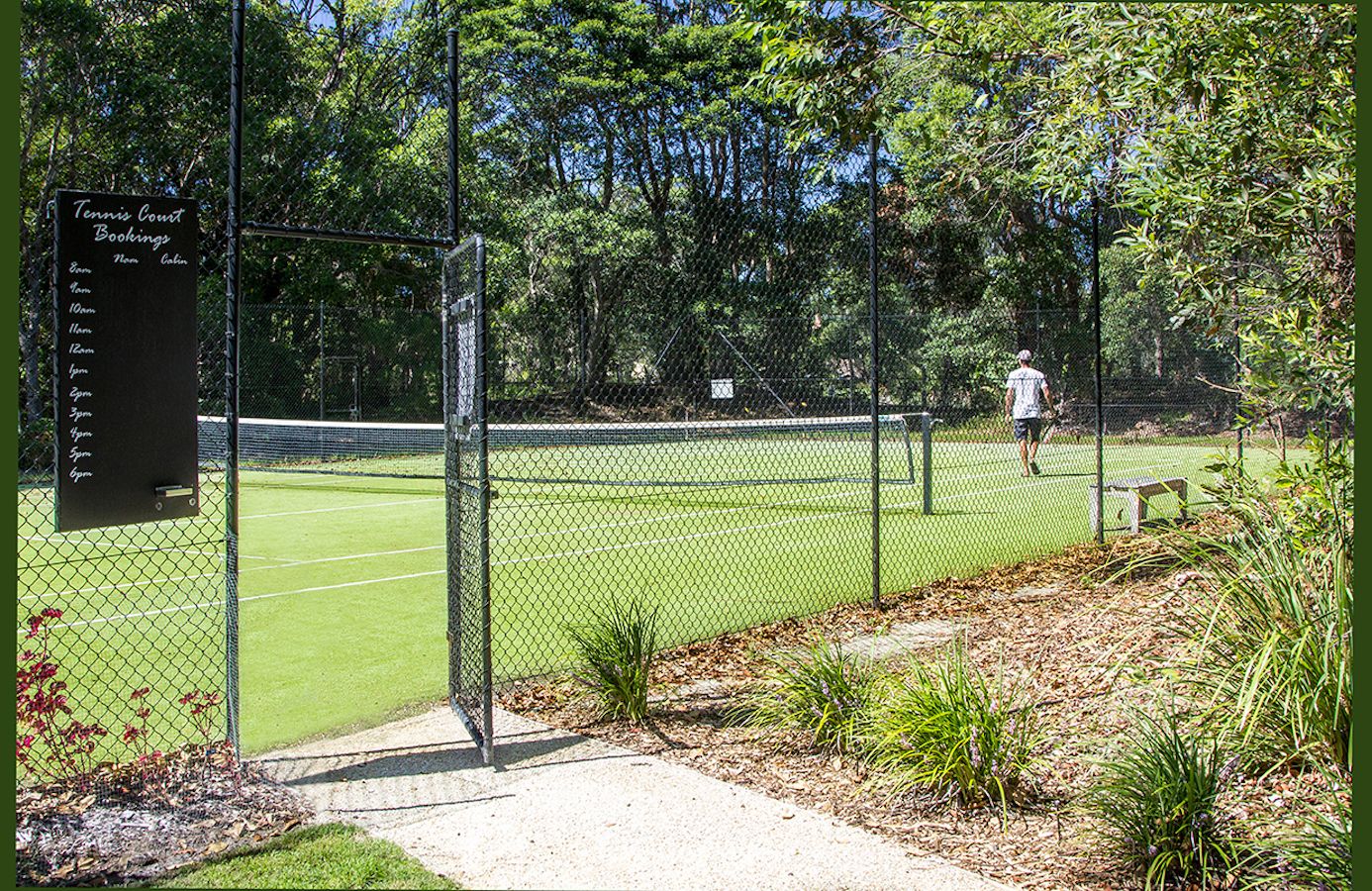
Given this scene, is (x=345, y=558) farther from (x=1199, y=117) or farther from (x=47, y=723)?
(x=1199, y=117)

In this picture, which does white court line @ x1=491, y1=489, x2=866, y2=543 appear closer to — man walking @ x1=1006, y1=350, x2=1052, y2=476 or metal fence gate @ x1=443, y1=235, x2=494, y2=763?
man walking @ x1=1006, y1=350, x2=1052, y2=476

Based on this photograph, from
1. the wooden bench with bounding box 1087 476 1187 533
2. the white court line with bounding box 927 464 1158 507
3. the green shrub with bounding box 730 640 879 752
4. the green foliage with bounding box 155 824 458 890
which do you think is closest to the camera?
the green foliage with bounding box 155 824 458 890

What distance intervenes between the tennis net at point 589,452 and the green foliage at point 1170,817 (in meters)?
8.49

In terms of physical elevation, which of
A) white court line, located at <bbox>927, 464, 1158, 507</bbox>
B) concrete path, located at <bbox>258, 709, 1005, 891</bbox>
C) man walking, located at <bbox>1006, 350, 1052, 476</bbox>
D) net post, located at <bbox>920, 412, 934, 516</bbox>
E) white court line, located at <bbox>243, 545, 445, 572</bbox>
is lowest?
concrete path, located at <bbox>258, 709, 1005, 891</bbox>

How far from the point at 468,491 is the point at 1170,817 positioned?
3236 millimetres

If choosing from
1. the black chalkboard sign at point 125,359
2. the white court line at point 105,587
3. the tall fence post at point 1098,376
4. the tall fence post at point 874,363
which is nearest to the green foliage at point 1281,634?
the tall fence post at point 874,363

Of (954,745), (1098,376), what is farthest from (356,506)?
(954,745)

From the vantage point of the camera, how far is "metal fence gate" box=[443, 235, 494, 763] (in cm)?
470

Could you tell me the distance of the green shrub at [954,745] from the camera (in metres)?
4.11

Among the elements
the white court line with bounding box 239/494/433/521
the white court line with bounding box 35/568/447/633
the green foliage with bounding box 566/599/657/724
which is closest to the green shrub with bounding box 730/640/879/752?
the green foliage with bounding box 566/599/657/724

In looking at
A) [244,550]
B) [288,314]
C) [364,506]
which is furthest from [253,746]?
[288,314]

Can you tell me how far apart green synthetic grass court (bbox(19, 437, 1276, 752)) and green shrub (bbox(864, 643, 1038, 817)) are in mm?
2615

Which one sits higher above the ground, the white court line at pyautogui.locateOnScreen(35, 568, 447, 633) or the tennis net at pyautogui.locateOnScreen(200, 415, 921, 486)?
the tennis net at pyautogui.locateOnScreen(200, 415, 921, 486)

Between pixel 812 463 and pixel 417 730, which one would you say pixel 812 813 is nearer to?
pixel 417 730
